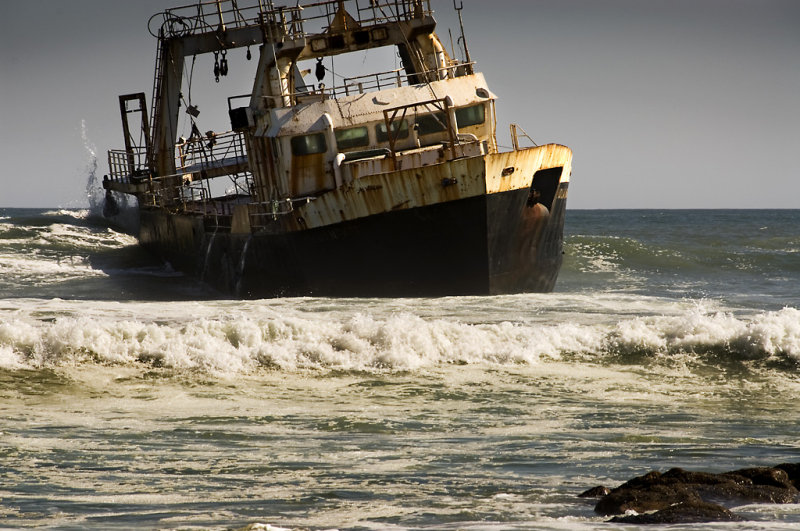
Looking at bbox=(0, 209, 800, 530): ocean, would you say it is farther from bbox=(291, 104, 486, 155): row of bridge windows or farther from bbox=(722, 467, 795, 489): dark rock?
bbox=(291, 104, 486, 155): row of bridge windows

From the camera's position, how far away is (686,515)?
26.0ft

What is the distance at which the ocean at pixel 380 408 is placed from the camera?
884 cm

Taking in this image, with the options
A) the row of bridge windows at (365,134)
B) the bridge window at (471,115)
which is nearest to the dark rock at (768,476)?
the row of bridge windows at (365,134)

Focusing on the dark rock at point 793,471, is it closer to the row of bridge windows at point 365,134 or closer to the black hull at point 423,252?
the black hull at point 423,252

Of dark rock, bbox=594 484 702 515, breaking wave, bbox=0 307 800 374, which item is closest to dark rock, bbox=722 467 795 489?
dark rock, bbox=594 484 702 515

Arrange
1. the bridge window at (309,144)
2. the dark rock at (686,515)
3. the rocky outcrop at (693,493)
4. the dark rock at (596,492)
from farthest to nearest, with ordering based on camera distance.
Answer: the bridge window at (309,144) < the dark rock at (596,492) < the rocky outcrop at (693,493) < the dark rock at (686,515)

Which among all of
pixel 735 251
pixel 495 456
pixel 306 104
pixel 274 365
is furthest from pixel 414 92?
pixel 735 251

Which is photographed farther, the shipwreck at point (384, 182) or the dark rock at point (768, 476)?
the shipwreck at point (384, 182)

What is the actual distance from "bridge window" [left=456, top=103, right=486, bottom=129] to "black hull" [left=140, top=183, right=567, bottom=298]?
2286 millimetres

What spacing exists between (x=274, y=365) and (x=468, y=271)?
659 centimetres

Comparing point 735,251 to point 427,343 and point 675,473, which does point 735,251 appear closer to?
point 427,343

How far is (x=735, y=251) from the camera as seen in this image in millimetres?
45312

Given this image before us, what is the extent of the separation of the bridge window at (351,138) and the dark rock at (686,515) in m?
16.1

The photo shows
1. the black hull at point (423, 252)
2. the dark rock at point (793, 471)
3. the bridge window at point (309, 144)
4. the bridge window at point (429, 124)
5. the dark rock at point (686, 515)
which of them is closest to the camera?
the dark rock at point (686, 515)
